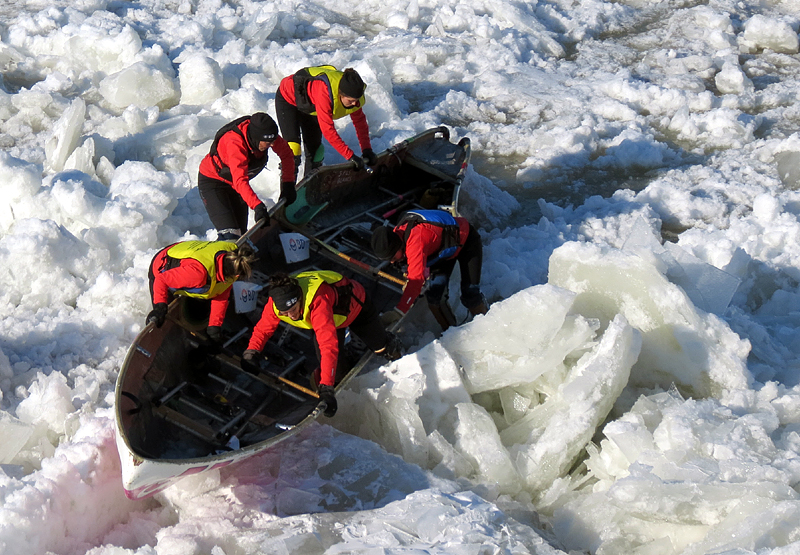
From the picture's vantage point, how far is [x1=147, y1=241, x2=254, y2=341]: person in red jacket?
5941 millimetres

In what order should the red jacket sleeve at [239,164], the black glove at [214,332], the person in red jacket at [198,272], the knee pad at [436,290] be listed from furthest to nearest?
the knee pad at [436,290] < the red jacket sleeve at [239,164] < the black glove at [214,332] < the person in red jacket at [198,272]

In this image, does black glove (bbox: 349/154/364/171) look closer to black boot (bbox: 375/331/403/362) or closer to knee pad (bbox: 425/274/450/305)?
knee pad (bbox: 425/274/450/305)

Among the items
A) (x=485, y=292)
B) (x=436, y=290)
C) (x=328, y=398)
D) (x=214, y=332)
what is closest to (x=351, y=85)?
(x=436, y=290)

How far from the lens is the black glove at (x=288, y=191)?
25.4 feet

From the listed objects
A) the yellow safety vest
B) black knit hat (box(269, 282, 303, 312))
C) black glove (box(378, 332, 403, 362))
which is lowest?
black glove (box(378, 332, 403, 362))

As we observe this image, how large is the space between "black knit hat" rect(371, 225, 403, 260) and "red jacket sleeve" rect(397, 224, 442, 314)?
162 mm

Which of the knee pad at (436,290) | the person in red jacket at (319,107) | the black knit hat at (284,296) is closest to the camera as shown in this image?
the black knit hat at (284,296)

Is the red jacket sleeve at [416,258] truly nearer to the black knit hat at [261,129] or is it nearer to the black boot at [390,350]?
the black boot at [390,350]

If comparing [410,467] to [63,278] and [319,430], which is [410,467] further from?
[63,278]

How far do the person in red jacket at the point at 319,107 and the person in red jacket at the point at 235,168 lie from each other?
67 cm

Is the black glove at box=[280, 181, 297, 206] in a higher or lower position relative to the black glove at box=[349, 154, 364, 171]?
higher

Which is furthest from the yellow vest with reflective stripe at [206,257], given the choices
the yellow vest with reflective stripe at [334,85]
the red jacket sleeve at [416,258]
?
the yellow vest with reflective stripe at [334,85]

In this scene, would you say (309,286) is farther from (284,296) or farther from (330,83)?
(330,83)

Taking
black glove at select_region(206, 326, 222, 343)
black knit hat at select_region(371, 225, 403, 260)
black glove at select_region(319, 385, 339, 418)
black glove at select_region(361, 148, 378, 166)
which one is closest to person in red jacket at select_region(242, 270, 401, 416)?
black glove at select_region(319, 385, 339, 418)
